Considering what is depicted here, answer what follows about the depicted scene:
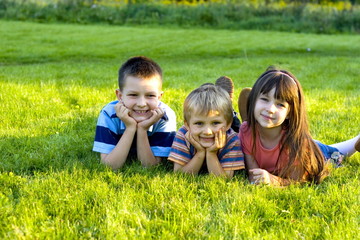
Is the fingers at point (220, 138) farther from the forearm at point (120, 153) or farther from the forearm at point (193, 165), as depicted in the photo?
the forearm at point (120, 153)

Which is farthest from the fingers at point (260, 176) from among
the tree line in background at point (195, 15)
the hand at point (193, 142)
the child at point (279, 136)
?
the tree line in background at point (195, 15)

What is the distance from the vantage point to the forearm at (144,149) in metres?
3.83

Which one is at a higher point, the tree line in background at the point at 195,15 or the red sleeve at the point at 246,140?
the tree line in background at the point at 195,15

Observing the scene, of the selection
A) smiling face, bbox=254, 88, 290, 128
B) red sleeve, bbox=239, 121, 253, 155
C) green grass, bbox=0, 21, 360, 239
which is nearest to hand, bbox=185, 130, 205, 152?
green grass, bbox=0, 21, 360, 239

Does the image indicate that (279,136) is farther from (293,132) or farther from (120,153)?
(120,153)

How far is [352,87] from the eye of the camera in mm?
7973

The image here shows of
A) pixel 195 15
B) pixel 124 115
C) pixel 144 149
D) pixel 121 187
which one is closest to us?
pixel 121 187

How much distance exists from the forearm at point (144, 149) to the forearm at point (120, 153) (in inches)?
3.1

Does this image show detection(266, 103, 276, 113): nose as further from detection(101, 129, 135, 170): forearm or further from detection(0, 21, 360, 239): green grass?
detection(101, 129, 135, 170): forearm

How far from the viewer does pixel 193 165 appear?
3625mm

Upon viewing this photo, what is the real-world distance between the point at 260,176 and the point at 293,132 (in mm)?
482

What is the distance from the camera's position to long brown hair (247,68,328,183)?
3.48 m

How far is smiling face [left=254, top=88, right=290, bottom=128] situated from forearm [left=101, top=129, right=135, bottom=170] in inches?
45.2

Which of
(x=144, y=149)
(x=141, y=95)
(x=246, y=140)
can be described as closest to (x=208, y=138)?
(x=246, y=140)
